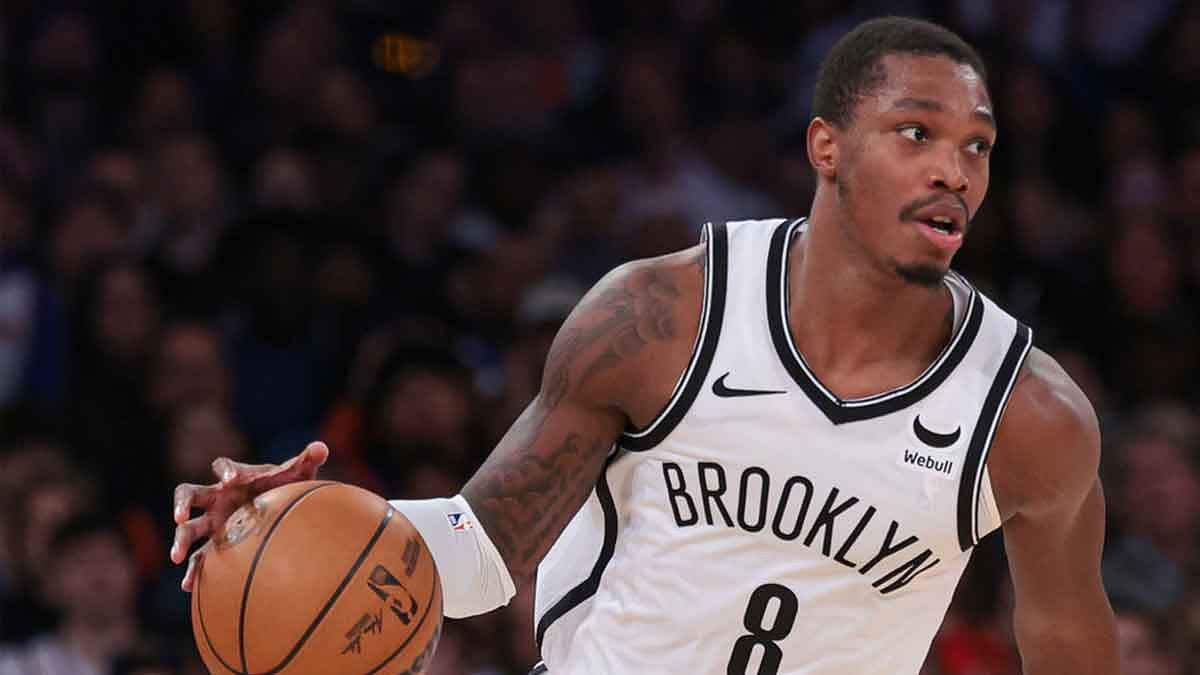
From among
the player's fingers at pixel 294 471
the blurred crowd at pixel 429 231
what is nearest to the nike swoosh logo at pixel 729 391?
the player's fingers at pixel 294 471

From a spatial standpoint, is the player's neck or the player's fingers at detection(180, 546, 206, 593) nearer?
the player's fingers at detection(180, 546, 206, 593)

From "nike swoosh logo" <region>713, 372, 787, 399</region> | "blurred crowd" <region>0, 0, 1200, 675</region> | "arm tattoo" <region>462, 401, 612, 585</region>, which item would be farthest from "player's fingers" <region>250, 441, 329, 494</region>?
"blurred crowd" <region>0, 0, 1200, 675</region>

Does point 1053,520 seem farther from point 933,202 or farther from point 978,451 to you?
point 933,202

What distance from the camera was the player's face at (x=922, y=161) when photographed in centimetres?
341

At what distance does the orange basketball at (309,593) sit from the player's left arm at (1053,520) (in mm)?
1127

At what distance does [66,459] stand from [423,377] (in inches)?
47.2

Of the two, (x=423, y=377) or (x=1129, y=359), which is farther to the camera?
(x=1129, y=359)

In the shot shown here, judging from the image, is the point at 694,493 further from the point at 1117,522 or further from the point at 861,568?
the point at 1117,522

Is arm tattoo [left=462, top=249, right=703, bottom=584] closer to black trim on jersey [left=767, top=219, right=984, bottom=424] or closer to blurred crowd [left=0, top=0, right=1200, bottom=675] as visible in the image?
black trim on jersey [left=767, top=219, right=984, bottom=424]

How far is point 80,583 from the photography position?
5.75m

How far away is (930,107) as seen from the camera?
135 inches

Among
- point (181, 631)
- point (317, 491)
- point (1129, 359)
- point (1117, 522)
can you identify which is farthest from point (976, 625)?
point (317, 491)

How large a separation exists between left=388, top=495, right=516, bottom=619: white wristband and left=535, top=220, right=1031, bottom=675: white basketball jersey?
24 centimetres

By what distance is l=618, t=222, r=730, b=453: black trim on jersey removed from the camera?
11.6 ft
